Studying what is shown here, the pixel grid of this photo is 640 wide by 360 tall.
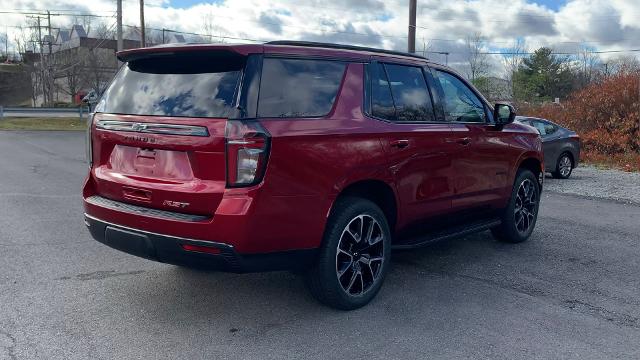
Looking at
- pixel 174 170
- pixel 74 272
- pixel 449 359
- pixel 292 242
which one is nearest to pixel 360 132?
pixel 292 242

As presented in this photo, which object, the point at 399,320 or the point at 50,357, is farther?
the point at 399,320

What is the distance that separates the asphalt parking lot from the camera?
12.5 feet

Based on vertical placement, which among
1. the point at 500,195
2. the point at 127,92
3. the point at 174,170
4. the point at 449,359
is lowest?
the point at 449,359

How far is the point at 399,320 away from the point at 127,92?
2610 mm

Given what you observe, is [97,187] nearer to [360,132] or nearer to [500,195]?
[360,132]

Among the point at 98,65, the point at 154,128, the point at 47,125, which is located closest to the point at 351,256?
the point at 154,128

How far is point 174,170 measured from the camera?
3.94 m

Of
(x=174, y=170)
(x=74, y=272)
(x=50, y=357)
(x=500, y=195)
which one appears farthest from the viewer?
(x=500, y=195)

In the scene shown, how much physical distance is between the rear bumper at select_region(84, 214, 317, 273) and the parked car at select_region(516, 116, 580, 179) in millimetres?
11289

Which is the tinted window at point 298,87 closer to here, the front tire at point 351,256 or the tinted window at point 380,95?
the tinted window at point 380,95

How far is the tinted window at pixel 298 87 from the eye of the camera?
3953mm

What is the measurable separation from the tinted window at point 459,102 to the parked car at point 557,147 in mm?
8695

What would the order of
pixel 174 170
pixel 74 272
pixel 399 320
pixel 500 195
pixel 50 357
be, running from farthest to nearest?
pixel 500 195, pixel 74 272, pixel 399 320, pixel 174 170, pixel 50 357

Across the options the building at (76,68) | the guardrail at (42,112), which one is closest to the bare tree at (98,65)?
the building at (76,68)
